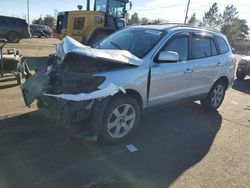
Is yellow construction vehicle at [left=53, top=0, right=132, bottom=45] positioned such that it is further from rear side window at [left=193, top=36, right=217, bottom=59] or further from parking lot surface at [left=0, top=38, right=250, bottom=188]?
parking lot surface at [left=0, top=38, right=250, bottom=188]

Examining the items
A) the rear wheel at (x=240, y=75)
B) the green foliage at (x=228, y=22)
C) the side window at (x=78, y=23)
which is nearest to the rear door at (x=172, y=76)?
the rear wheel at (x=240, y=75)

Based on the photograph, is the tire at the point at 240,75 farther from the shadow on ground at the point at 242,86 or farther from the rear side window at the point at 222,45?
the rear side window at the point at 222,45

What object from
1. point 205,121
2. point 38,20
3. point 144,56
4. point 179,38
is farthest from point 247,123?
point 38,20

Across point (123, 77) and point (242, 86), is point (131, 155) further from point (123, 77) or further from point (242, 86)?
point (242, 86)

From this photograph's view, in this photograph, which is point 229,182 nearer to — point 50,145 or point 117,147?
point 117,147

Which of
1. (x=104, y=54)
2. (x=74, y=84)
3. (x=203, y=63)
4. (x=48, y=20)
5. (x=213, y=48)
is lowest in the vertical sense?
(x=74, y=84)

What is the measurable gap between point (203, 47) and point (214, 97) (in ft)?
4.30

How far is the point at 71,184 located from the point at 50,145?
1045 millimetres

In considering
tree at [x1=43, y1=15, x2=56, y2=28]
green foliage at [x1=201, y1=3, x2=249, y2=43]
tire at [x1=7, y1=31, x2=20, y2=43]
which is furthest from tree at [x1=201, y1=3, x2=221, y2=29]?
tire at [x1=7, y1=31, x2=20, y2=43]

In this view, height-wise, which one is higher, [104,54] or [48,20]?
[48,20]

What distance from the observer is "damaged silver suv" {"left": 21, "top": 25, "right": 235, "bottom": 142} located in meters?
3.97

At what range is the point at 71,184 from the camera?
3.34 metres

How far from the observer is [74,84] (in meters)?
4.00

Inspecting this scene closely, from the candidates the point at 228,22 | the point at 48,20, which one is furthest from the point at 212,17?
the point at 48,20
